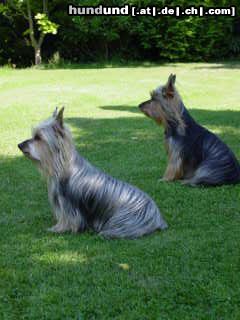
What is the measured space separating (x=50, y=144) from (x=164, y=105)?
7.54 feet

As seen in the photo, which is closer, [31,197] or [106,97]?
[31,197]

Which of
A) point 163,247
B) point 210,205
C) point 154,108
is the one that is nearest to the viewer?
point 163,247

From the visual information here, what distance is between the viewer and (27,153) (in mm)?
5195

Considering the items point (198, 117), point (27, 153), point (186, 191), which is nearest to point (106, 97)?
point (198, 117)

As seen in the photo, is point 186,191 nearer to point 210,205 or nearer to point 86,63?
point 210,205

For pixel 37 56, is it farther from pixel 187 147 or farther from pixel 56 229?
pixel 56 229

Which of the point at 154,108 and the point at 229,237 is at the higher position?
the point at 154,108

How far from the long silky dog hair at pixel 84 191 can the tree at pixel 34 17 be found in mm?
17475

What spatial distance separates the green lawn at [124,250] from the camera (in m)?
3.97

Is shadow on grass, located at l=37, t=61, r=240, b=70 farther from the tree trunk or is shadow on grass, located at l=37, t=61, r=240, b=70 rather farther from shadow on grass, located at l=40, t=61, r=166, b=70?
the tree trunk

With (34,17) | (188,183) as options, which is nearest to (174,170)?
(188,183)

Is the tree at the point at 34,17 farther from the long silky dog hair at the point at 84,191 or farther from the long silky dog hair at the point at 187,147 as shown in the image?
the long silky dog hair at the point at 84,191

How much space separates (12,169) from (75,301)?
407 cm

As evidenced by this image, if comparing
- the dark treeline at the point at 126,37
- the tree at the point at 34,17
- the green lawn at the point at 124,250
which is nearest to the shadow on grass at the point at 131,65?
the dark treeline at the point at 126,37
